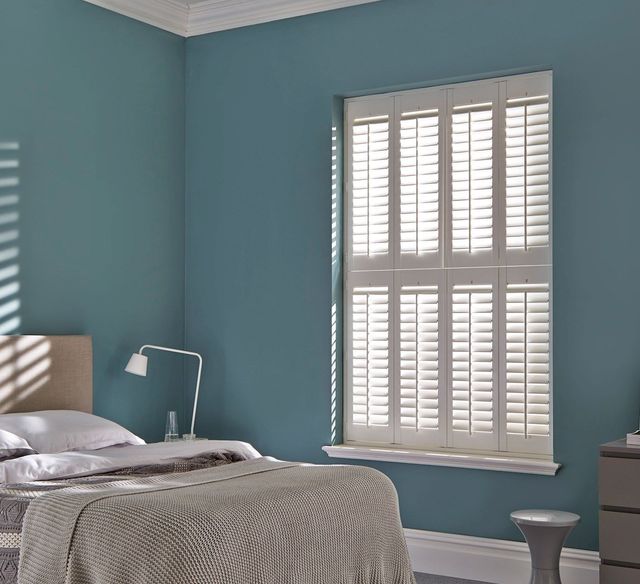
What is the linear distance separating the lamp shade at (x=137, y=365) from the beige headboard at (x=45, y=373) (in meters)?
0.19

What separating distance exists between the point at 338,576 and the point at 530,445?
1.62 m

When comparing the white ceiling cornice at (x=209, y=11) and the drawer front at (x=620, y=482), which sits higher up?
the white ceiling cornice at (x=209, y=11)

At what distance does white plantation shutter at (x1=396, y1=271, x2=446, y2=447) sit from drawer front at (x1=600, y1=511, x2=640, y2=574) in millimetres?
1064

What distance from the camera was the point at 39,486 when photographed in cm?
298

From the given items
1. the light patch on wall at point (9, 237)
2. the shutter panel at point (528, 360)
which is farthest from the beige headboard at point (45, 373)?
the shutter panel at point (528, 360)

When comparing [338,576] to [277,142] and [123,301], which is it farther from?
[277,142]

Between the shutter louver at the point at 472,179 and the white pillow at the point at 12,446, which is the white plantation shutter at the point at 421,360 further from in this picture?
the white pillow at the point at 12,446

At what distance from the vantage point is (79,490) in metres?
2.80

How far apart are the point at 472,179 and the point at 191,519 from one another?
2431 millimetres

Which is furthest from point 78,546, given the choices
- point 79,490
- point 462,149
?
point 462,149

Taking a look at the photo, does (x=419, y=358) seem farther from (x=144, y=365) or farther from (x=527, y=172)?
(x=144, y=365)

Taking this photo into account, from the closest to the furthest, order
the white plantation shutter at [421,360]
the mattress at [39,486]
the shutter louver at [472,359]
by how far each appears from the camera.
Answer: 1. the mattress at [39,486]
2. the shutter louver at [472,359]
3. the white plantation shutter at [421,360]

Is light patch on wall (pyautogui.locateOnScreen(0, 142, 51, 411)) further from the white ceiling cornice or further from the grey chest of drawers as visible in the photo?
the grey chest of drawers

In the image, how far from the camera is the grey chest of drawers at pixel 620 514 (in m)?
3.46
